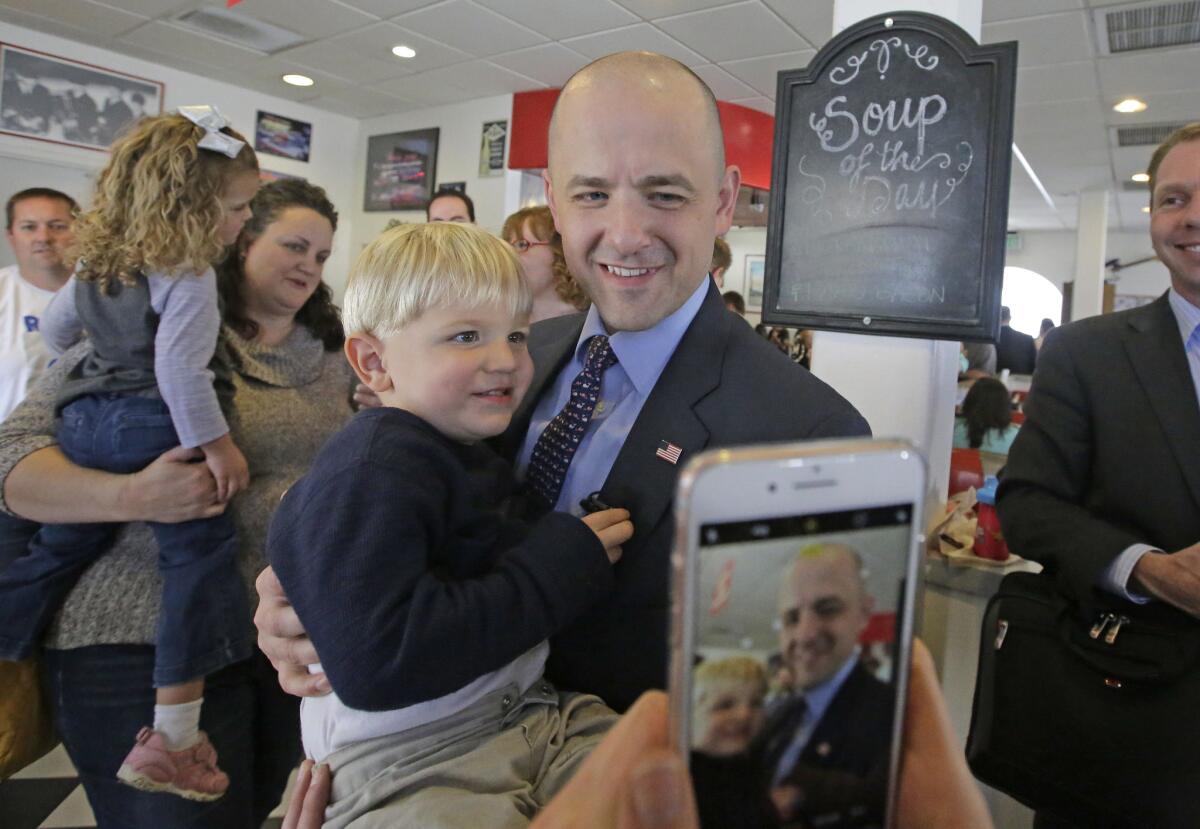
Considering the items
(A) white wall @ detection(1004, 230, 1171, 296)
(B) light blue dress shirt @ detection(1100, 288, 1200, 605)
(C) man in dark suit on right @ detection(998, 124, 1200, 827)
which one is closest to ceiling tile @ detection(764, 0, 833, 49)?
(C) man in dark suit on right @ detection(998, 124, 1200, 827)

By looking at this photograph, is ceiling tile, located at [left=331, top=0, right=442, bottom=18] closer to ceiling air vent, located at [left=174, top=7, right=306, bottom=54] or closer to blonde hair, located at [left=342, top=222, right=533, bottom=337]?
ceiling air vent, located at [left=174, top=7, right=306, bottom=54]

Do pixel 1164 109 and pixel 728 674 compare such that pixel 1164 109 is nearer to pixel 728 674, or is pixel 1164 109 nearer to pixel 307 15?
pixel 307 15

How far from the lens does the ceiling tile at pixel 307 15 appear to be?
16.3 feet

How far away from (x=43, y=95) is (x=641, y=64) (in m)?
6.60

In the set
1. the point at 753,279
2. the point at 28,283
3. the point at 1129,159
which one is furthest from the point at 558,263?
the point at 753,279

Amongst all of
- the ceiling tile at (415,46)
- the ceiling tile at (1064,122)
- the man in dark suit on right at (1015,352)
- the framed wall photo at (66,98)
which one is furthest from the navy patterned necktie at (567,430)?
the man in dark suit on right at (1015,352)

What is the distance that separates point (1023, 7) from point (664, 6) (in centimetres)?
196

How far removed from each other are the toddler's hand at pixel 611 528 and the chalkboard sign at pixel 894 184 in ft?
4.07

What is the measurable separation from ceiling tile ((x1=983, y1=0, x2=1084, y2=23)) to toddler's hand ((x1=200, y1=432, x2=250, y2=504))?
449cm

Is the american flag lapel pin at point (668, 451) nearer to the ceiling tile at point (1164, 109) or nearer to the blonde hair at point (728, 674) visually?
the blonde hair at point (728, 674)

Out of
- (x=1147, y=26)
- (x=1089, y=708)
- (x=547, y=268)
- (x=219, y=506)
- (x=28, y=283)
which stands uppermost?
(x=1147, y=26)

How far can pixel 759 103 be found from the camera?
6398 millimetres

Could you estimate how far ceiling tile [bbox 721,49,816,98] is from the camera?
17.2 feet

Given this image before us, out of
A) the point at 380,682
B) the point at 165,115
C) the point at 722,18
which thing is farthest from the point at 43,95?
the point at 380,682
